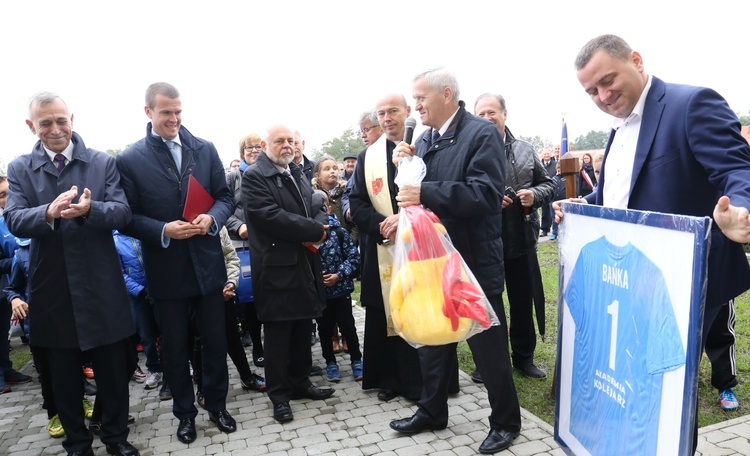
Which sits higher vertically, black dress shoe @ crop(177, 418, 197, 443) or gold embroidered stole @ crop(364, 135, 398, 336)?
gold embroidered stole @ crop(364, 135, 398, 336)

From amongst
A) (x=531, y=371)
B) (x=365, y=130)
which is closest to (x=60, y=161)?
(x=365, y=130)

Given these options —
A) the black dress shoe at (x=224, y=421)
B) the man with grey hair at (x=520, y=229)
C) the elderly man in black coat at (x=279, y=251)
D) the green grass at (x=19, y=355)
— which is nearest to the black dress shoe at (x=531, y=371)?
the man with grey hair at (x=520, y=229)

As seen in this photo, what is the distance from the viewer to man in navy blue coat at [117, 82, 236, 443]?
147 inches

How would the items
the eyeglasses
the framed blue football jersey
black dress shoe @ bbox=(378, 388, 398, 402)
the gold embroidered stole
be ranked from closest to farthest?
the framed blue football jersey, the gold embroidered stole, black dress shoe @ bbox=(378, 388, 398, 402), the eyeglasses

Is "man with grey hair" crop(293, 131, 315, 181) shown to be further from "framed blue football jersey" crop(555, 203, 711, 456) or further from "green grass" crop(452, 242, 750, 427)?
"framed blue football jersey" crop(555, 203, 711, 456)

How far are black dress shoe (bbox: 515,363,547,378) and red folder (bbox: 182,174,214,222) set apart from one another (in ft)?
9.75

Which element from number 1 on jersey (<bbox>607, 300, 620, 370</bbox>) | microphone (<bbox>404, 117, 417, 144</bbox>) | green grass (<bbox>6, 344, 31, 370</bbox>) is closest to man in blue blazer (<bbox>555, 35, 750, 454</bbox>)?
number 1 on jersey (<bbox>607, 300, 620, 370</bbox>)

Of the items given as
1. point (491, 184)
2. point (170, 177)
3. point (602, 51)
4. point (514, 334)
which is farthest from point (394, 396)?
point (602, 51)

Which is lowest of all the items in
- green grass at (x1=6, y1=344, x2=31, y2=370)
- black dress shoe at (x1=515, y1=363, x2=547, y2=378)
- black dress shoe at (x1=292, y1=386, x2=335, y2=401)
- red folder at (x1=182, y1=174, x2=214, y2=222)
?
green grass at (x1=6, y1=344, x2=31, y2=370)

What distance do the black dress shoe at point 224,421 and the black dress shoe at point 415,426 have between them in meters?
1.23

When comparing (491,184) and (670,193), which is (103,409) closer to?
(491,184)

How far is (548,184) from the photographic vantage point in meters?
4.56

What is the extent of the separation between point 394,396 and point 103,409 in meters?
2.17

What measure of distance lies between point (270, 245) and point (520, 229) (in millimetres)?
2059
